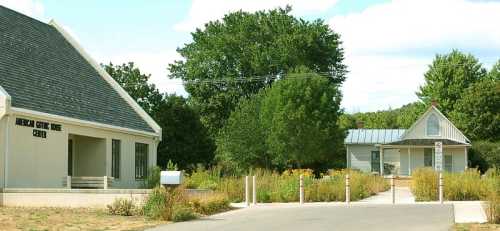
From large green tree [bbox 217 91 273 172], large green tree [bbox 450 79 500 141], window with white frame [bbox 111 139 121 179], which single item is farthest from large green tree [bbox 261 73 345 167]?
window with white frame [bbox 111 139 121 179]

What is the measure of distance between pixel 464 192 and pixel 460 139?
30.3 m

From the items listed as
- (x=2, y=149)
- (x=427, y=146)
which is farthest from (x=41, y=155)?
(x=427, y=146)

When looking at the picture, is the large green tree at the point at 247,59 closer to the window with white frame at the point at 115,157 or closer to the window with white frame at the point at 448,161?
the window with white frame at the point at 448,161

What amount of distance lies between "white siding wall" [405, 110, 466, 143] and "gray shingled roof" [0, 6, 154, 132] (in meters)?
27.3

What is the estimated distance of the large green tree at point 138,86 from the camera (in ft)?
170

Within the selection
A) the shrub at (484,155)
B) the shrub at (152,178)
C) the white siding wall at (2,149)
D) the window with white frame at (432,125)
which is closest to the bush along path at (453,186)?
the shrub at (152,178)

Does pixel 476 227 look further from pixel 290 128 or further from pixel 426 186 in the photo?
pixel 290 128

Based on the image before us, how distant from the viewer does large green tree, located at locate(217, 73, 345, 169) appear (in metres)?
51.3

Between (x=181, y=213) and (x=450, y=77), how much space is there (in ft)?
185

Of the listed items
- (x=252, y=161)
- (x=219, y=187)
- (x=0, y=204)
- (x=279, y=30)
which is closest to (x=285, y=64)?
(x=279, y=30)

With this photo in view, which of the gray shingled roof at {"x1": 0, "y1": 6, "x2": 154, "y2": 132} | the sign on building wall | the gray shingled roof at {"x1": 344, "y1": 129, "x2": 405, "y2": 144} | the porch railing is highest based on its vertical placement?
the gray shingled roof at {"x1": 0, "y1": 6, "x2": 154, "y2": 132}

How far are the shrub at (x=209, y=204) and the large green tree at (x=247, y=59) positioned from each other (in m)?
43.2

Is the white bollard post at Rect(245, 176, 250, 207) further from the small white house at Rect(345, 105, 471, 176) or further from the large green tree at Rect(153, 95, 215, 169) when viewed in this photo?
the small white house at Rect(345, 105, 471, 176)

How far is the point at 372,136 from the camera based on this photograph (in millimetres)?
64125
